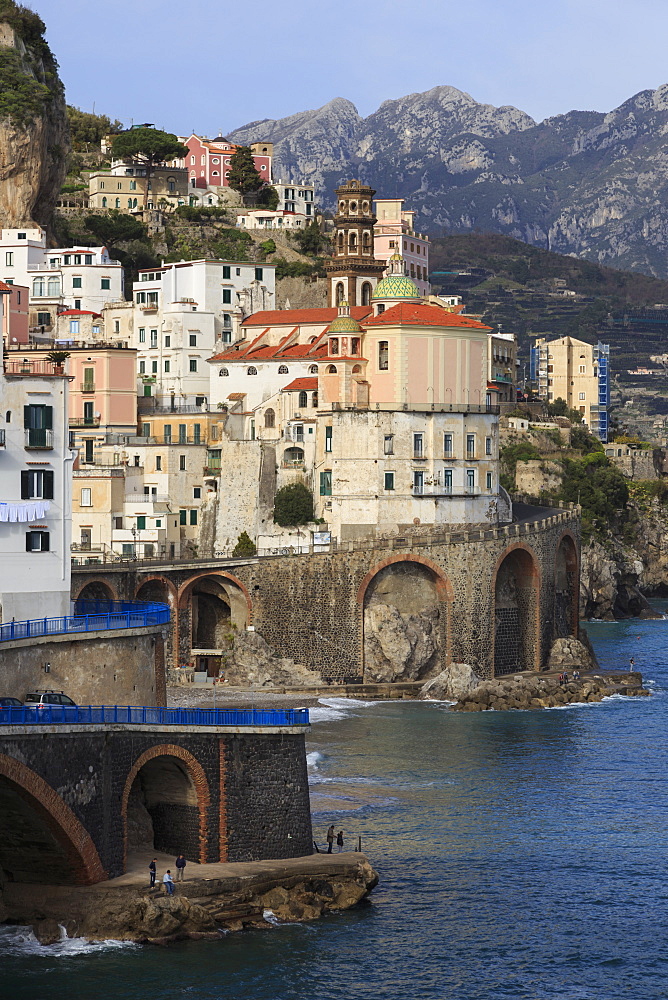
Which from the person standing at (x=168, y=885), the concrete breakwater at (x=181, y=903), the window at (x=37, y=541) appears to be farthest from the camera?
the window at (x=37, y=541)

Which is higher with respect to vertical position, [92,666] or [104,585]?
[104,585]

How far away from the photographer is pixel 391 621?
104375mm

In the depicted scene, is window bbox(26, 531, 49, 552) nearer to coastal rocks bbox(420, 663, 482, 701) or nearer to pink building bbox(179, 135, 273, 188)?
coastal rocks bbox(420, 663, 482, 701)

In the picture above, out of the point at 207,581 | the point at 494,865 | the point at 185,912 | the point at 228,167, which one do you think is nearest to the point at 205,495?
the point at 207,581

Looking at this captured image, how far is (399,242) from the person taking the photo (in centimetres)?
17350

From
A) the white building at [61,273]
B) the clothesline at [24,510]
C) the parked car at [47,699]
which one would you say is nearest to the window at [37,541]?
the clothesline at [24,510]

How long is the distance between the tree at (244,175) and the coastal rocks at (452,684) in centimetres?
9406

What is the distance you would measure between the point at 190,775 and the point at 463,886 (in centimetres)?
1143

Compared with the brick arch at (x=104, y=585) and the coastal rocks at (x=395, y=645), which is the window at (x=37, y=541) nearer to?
the brick arch at (x=104, y=585)

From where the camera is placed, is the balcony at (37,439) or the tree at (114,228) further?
the tree at (114,228)

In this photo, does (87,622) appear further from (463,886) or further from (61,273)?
(61,273)

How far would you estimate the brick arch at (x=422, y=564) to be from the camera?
104375mm

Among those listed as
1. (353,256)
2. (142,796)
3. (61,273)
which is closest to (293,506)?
(353,256)

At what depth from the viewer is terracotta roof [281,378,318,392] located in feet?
387
